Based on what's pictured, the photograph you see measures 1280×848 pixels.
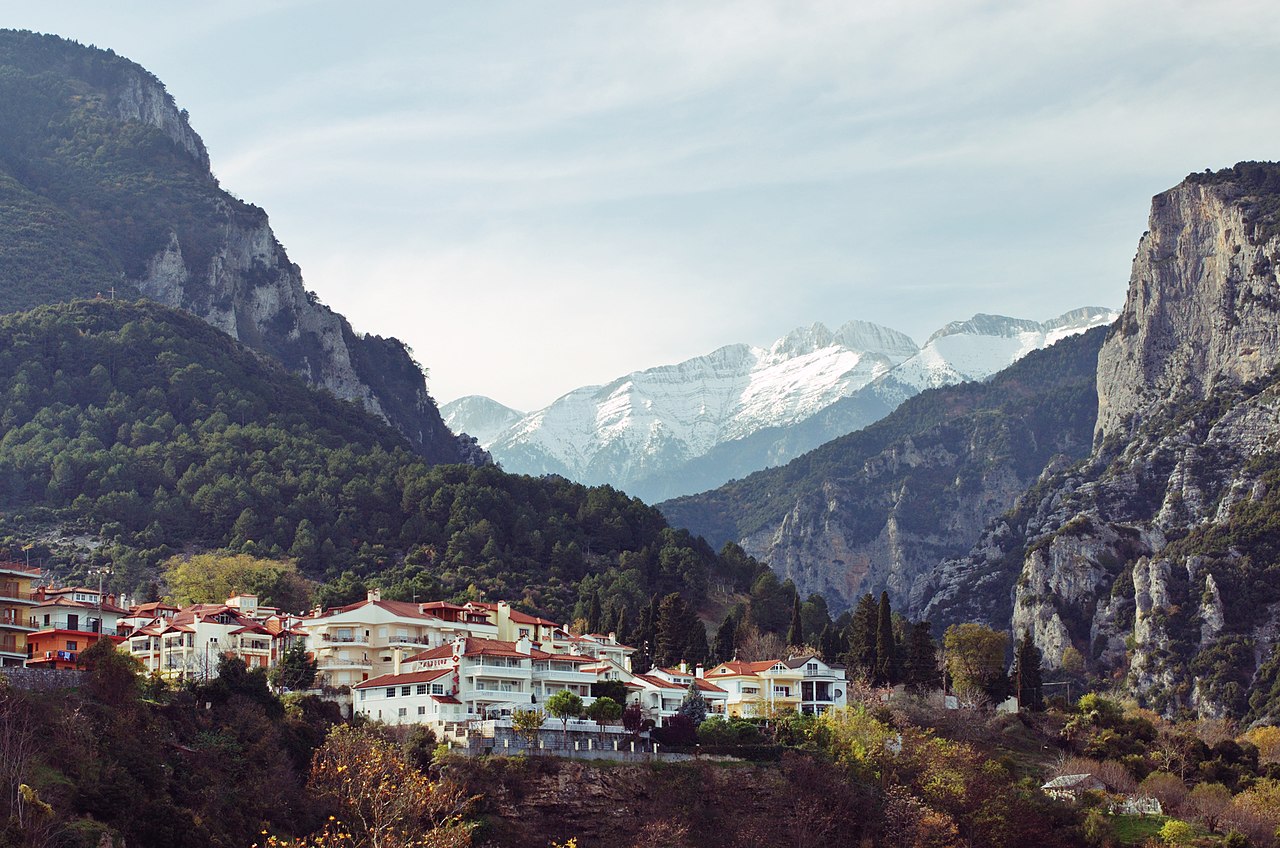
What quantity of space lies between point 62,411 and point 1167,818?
119871mm

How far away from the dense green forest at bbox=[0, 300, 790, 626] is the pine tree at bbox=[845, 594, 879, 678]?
84.3 feet

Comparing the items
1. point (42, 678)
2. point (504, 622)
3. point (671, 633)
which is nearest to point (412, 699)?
point (504, 622)

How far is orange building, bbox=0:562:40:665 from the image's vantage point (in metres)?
95.4

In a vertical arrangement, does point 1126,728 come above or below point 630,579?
below

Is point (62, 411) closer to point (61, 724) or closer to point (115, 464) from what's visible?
point (115, 464)

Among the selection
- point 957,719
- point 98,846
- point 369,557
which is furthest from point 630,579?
point 98,846

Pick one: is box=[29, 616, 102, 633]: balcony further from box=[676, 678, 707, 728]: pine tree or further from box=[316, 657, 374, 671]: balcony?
box=[676, 678, 707, 728]: pine tree

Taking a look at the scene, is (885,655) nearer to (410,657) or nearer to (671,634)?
(671,634)

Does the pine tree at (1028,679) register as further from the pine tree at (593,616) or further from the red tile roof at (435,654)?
the red tile roof at (435,654)

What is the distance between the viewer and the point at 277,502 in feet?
575

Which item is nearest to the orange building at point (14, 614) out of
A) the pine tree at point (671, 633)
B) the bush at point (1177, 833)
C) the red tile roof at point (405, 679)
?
the red tile roof at point (405, 679)

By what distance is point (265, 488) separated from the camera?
6924 inches

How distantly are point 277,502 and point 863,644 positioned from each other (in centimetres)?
6444

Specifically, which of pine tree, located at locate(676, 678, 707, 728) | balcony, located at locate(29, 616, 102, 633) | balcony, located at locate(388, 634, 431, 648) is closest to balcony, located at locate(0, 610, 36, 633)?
balcony, located at locate(29, 616, 102, 633)
